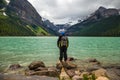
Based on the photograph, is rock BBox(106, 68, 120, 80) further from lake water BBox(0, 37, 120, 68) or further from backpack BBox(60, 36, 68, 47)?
lake water BBox(0, 37, 120, 68)

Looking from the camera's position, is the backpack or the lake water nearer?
the backpack

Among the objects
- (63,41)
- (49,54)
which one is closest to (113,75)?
(63,41)

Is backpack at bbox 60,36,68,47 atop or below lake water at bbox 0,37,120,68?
atop

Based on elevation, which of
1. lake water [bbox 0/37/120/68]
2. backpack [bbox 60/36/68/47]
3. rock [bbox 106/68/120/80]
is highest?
backpack [bbox 60/36/68/47]

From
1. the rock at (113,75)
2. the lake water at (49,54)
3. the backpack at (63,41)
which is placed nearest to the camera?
the rock at (113,75)

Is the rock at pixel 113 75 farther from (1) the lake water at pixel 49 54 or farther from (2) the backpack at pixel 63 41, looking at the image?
(1) the lake water at pixel 49 54

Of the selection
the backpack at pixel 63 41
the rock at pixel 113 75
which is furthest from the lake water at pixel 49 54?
the rock at pixel 113 75

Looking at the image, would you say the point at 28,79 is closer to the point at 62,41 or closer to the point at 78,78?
the point at 78,78

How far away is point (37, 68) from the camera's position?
2180 centimetres

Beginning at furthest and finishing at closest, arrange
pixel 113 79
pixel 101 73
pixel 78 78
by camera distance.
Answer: pixel 113 79, pixel 101 73, pixel 78 78

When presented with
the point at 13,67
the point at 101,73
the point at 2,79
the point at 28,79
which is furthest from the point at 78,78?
the point at 13,67

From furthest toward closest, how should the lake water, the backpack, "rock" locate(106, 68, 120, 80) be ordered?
the lake water
the backpack
"rock" locate(106, 68, 120, 80)

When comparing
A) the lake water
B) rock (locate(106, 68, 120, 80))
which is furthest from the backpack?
the lake water

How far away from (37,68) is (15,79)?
9026 millimetres
